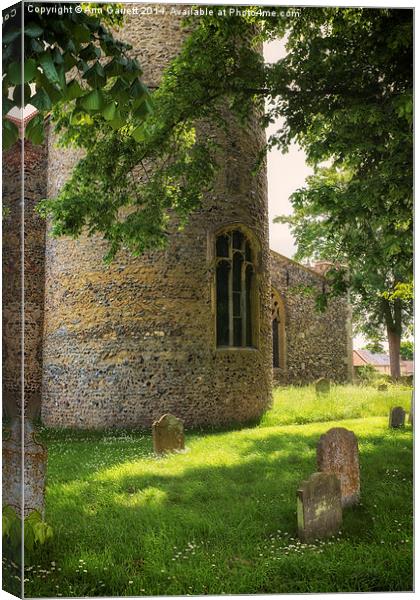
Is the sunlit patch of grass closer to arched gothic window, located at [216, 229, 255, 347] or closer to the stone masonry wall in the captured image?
the stone masonry wall

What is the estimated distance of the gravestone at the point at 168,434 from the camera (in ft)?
16.6

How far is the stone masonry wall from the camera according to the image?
5.41 meters

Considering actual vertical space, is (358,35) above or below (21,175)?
above

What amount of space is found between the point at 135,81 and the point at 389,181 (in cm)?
234

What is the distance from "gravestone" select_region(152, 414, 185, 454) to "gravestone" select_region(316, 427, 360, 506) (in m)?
1.22

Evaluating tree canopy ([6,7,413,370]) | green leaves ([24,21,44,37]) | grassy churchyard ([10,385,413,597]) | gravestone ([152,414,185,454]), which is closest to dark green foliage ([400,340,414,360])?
tree canopy ([6,7,413,370])

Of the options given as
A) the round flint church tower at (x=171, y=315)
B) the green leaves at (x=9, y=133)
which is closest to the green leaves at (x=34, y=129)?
the green leaves at (x=9, y=133)

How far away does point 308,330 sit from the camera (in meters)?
5.86

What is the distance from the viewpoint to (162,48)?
20.7 ft

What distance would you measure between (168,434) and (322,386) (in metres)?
1.46

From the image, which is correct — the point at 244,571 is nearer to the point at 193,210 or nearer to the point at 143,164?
the point at 193,210

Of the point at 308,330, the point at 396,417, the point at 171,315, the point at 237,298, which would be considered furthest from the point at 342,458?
the point at 171,315

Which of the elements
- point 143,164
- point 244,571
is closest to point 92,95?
point 143,164

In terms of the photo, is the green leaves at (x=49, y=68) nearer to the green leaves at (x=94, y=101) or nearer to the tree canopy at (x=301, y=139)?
the green leaves at (x=94, y=101)
